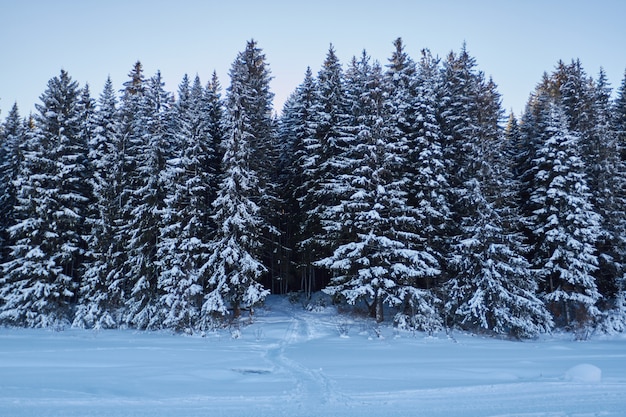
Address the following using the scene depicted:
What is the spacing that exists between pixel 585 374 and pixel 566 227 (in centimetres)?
1722

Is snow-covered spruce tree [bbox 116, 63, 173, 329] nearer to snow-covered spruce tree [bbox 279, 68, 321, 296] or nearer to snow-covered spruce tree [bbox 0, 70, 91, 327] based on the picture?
snow-covered spruce tree [bbox 0, 70, 91, 327]

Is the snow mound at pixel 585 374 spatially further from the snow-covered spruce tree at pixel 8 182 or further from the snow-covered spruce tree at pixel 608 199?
the snow-covered spruce tree at pixel 8 182

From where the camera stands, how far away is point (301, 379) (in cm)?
1093

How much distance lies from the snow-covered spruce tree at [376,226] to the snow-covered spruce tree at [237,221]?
407 centimetres

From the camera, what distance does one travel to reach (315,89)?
1204 inches

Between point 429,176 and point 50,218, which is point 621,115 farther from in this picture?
point 50,218

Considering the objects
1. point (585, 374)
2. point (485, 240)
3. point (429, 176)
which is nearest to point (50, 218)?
point (429, 176)

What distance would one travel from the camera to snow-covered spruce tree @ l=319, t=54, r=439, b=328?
21.7 meters

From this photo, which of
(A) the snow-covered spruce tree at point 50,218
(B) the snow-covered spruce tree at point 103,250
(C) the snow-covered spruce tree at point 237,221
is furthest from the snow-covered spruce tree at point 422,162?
(A) the snow-covered spruce tree at point 50,218

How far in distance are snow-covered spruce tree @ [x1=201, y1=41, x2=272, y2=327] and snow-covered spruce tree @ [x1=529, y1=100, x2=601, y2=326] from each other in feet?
55.1

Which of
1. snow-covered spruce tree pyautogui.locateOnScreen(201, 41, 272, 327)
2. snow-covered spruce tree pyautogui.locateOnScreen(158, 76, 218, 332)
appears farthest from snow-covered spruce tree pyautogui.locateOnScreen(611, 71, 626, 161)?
snow-covered spruce tree pyautogui.locateOnScreen(158, 76, 218, 332)

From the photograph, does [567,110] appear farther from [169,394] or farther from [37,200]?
[37,200]

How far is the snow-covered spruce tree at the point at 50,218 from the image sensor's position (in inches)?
965

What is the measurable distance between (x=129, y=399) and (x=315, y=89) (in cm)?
2568
